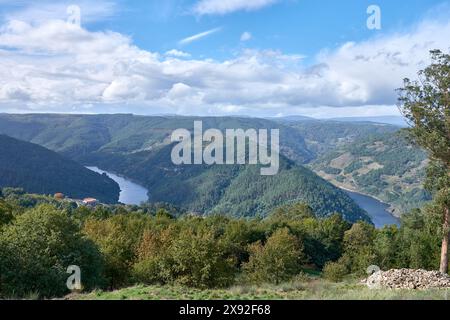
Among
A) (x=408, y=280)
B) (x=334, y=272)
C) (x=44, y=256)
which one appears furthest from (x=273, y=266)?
(x=44, y=256)

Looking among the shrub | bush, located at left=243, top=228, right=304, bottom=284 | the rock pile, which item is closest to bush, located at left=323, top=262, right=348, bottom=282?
bush, located at left=243, top=228, right=304, bottom=284

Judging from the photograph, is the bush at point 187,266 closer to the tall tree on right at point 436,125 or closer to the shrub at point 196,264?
the shrub at point 196,264

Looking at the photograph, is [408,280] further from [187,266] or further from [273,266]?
[273,266]

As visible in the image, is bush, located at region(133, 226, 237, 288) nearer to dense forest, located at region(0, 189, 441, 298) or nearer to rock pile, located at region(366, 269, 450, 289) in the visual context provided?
dense forest, located at region(0, 189, 441, 298)

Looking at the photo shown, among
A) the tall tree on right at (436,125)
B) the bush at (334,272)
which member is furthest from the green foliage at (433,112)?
the bush at (334,272)

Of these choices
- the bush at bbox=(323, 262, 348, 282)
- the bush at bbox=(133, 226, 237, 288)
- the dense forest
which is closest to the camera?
the dense forest
